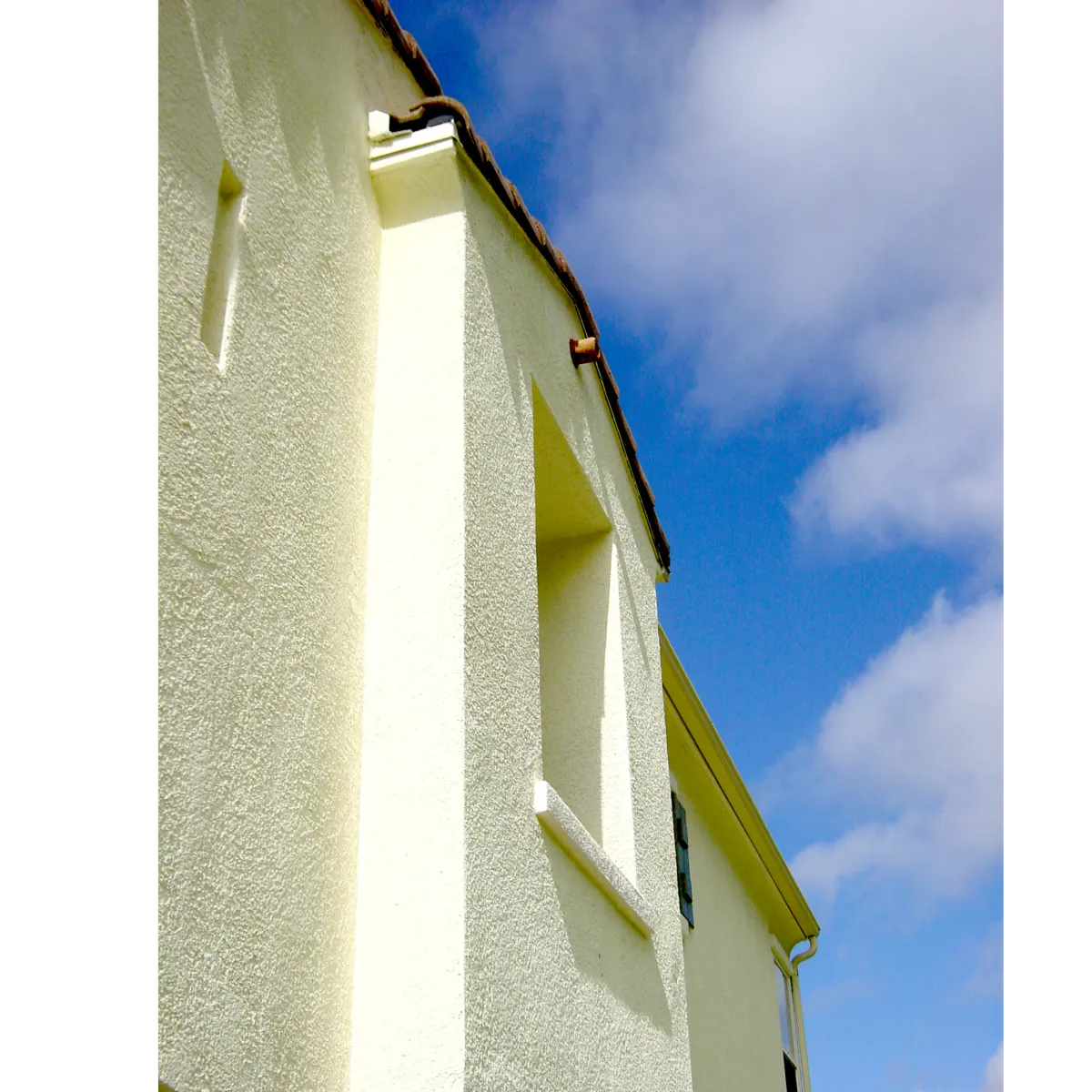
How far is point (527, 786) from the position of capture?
386cm

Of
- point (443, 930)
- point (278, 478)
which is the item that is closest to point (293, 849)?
point (443, 930)

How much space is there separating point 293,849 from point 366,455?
56.4 inches

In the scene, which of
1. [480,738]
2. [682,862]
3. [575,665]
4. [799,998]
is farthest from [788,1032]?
[480,738]

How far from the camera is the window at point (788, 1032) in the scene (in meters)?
11.3

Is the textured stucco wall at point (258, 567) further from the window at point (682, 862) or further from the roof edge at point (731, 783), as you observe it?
the window at point (682, 862)

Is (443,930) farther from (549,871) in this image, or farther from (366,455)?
(366,455)

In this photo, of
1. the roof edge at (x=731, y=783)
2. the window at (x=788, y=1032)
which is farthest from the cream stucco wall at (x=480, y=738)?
the window at (x=788, y=1032)

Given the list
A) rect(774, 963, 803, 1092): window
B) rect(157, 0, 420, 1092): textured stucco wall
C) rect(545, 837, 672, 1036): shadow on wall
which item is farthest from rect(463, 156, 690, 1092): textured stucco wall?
rect(774, 963, 803, 1092): window

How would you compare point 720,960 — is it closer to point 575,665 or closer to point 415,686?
point 575,665

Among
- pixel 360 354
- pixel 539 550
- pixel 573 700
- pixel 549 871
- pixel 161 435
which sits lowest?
pixel 549 871

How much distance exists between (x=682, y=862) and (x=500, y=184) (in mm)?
4878

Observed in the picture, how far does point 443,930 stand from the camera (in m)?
3.19

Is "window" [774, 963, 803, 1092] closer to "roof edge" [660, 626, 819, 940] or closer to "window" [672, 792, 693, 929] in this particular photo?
"roof edge" [660, 626, 819, 940]

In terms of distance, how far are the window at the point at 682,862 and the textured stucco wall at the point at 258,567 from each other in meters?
4.80
